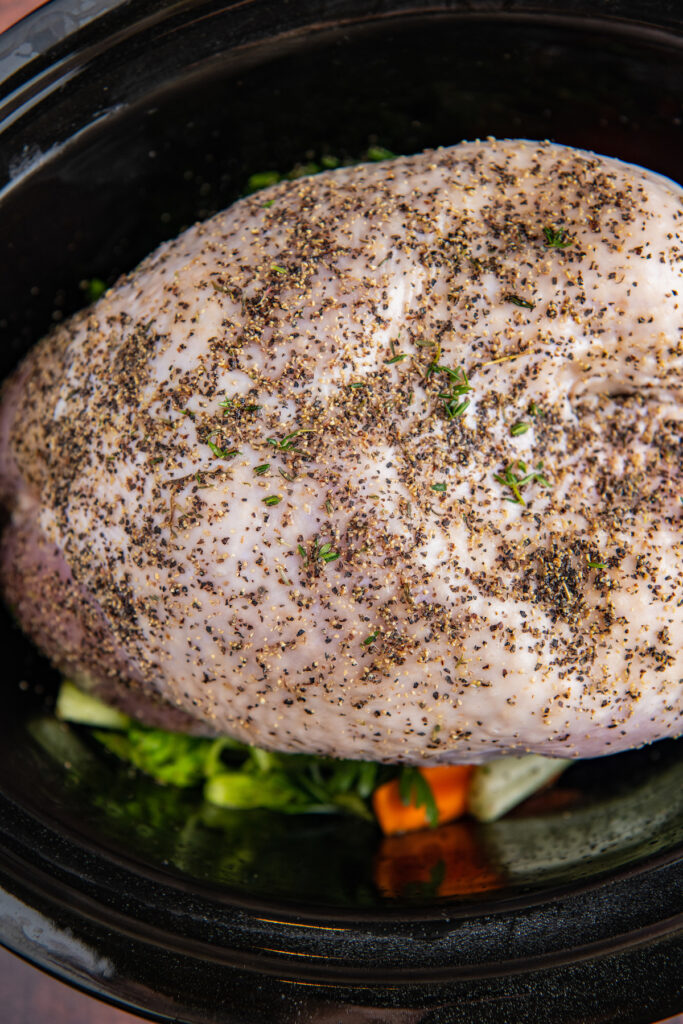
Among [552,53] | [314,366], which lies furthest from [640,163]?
[314,366]

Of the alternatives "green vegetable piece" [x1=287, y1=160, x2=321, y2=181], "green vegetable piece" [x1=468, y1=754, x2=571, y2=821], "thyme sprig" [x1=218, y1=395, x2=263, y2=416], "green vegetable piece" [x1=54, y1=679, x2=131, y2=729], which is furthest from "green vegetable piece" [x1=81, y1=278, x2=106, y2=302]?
"green vegetable piece" [x1=468, y1=754, x2=571, y2=821]

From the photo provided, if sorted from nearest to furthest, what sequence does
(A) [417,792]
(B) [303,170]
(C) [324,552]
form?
(C) [324,552]
(A) [417,792]
(B) [303,170]

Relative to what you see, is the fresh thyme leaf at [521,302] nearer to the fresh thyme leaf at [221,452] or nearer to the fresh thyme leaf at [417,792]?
the fresh thyme leaf at [221,452]

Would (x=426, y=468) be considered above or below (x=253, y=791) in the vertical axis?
above

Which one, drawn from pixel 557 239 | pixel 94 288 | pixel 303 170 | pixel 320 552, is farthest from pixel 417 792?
pixel 303 170

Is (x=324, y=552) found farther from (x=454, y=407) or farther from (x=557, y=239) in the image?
(x=557, y=239)

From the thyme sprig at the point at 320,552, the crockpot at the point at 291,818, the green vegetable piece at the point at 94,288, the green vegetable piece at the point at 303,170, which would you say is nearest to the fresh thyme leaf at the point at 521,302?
the thyme sprig at the point at 320,552
